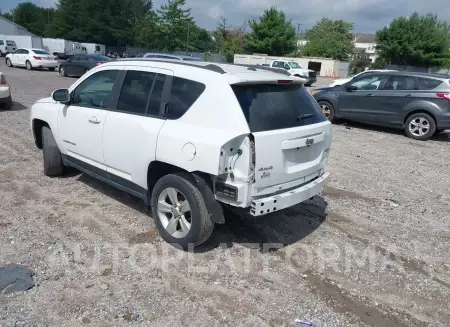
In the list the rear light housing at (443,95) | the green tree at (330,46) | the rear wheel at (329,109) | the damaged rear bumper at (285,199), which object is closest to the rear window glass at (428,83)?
the rear light housing at (443,95)

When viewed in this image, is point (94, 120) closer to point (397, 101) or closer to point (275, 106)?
point (275, 106)

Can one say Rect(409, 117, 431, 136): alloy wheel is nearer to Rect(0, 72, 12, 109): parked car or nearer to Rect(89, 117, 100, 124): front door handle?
Rect(89, 117, 100, 124): front door handle

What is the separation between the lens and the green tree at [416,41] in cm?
5112

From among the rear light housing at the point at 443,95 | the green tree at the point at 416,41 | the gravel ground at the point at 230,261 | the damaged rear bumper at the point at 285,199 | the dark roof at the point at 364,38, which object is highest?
the dark roof at the point at 364,38

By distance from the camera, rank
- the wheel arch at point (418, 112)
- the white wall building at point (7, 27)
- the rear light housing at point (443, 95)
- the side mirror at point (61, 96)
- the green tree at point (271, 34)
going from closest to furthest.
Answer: the side mirror at point (61, 96)
the rear light housing at point (443, 95)
the wheel arch at point (418, 112)
the green tree at point (271, 34)
the white wall building at point (7, 27)

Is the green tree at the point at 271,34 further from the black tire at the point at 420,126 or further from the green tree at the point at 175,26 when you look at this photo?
the black tire at the point at 420,126

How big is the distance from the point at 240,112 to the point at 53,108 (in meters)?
3.08

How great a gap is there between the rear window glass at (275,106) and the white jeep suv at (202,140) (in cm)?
1

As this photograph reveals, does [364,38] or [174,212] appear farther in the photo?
[364,38]

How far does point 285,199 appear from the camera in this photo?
12.1 ft

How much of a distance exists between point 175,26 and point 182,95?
204 ft

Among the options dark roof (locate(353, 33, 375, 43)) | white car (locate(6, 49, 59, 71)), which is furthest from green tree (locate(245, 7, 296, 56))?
dark roof (locate(353, 33, 375, 43))

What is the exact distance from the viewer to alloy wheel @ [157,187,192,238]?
3789 mm

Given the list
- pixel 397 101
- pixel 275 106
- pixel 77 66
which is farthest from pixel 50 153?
pixel 77 66
